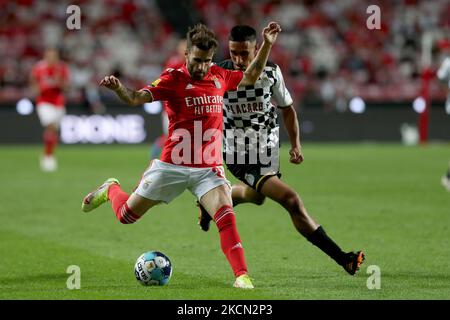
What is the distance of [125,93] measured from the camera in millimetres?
6980

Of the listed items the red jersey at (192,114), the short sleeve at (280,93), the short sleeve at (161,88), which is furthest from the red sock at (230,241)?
the short sleeve at (280,93)

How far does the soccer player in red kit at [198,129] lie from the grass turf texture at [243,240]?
2.08 feet

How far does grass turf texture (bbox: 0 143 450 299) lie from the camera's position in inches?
279

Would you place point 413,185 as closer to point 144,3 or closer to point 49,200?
point 49,200

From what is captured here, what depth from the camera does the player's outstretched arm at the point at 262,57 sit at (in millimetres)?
7270

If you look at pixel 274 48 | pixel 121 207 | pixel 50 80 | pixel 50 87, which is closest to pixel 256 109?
pixel 121 207

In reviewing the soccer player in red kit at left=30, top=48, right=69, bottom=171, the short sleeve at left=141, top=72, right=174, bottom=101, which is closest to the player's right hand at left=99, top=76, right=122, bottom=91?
the short sleeve at left=141, top=72, right=174, bottom=101

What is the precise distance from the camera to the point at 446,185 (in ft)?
48.5

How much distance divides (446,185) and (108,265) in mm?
7855

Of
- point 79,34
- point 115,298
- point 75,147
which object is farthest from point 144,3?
point 115,298

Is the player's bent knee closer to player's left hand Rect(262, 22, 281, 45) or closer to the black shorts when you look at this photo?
the black shorts

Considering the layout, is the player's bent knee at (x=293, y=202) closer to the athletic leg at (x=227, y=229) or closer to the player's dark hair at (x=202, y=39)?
the athletic leg at (x=227, y=229)
